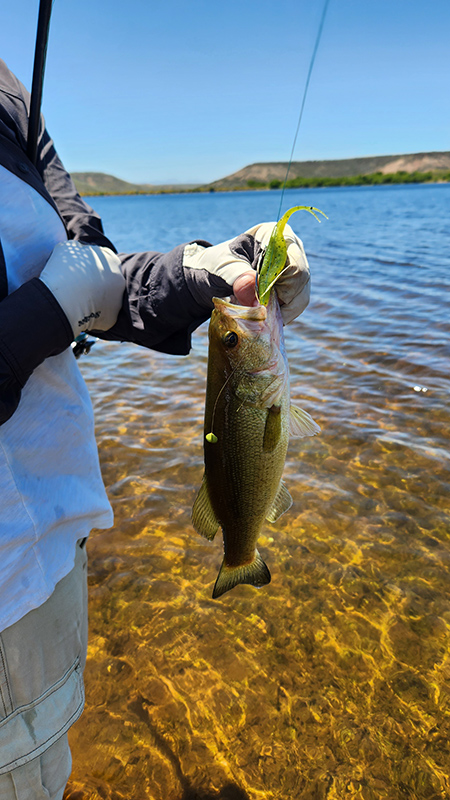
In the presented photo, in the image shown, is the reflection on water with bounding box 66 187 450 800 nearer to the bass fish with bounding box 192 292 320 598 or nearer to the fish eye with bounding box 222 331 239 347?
the bass fish with bounding box 192 292 320 598

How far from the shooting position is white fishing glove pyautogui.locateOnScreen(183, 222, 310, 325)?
5.61ft

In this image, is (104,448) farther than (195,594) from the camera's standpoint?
Yes

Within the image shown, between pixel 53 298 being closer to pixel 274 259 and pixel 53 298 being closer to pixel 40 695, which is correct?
pixel 274 259

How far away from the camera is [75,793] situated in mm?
2848

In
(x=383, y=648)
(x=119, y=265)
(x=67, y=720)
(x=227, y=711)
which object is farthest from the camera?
(x=383, y=648)

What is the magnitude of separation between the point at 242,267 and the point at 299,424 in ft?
2.38

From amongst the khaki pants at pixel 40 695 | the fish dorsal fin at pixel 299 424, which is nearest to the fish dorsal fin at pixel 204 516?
the fish dorsal fin at pixel 299 424

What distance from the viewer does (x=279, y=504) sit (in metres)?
2.22

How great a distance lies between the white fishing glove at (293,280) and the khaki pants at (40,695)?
139 cm

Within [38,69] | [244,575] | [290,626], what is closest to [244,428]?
[244,575]

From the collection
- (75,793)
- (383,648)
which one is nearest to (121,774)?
(75,793)

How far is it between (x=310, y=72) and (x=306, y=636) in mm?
3589

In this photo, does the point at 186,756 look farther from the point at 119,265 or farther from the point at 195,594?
the point at 119,265

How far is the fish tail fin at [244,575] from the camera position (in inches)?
85.3
